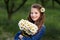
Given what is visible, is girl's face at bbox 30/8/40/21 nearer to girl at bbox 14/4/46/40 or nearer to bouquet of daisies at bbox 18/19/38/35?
girl at bbox 14/4/46/40

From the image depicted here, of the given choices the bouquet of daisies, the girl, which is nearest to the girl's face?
the girl

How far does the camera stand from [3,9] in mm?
13992

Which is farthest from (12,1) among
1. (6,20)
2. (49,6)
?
(49,6)

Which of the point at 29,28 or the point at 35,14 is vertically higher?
the point at 35,14

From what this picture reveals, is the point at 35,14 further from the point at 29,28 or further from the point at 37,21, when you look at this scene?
the point at 29,28

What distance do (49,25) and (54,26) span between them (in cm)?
20

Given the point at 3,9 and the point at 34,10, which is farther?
the point at 3,9

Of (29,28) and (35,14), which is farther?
(35,14)

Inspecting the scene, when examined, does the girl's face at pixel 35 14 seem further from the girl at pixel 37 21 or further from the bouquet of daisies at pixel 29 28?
the bouquet of daisies at pixel 29 28

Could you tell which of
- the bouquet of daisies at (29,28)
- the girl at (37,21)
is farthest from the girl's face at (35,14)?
the bouquet of daisies at (29,28)

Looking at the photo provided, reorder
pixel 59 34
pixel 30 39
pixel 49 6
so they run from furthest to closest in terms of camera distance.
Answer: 1. pixel 49 6
2. pixel 59 34
3. pixel 30 39

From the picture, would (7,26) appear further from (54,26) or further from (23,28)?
(23,28)

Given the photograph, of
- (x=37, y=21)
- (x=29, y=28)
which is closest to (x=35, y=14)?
(x=37, y=21)

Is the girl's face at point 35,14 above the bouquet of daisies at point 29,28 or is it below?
above
